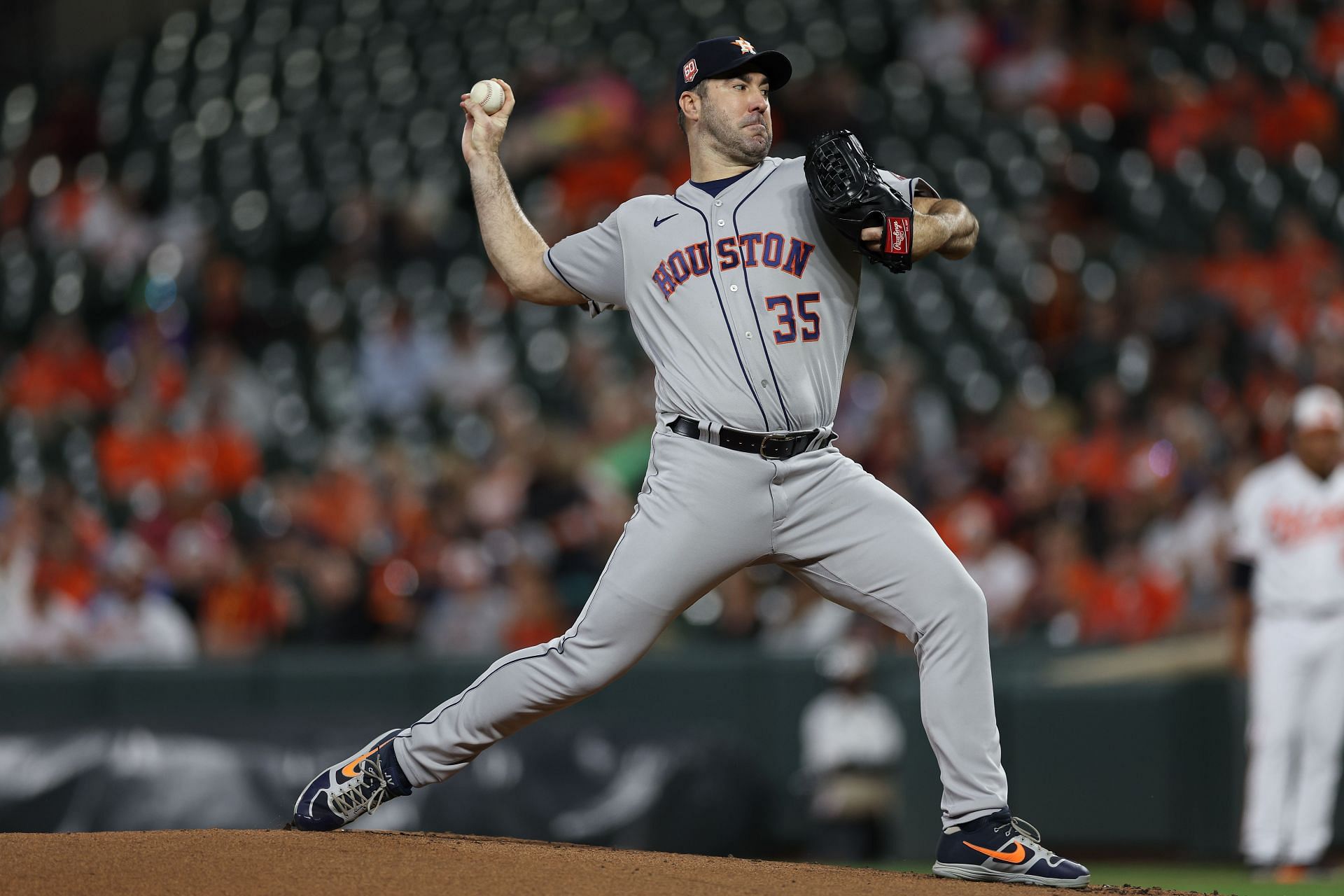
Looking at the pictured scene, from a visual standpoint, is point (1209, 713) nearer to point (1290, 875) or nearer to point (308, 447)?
point (1290, 875)

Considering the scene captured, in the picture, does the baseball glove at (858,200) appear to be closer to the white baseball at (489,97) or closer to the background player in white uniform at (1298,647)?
the white baseball at (489,97)

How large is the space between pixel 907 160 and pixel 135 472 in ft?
17.8

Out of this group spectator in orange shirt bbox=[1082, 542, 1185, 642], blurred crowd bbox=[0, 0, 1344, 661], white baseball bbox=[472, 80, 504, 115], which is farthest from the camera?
blurred crowd bbox=[0, 0, 1344, 661]

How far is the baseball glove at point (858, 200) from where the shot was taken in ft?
12.3

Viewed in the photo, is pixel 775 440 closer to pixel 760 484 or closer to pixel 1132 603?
pixel 760 484

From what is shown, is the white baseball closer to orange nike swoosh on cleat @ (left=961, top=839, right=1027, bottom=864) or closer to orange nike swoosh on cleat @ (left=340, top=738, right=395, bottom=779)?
orange nike swoosh on cleat @ (left=340, top=738, right=395, bottom=779)

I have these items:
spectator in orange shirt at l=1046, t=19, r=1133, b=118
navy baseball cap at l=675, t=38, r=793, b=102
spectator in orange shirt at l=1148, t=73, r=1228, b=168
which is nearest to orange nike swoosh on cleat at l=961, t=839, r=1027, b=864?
navy baseball cap at l=675, t=38, r=793, b=102

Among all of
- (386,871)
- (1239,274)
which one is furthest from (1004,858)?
(1239,274)

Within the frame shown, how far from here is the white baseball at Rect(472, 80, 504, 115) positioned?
429 cm

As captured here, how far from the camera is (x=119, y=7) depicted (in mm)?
18062

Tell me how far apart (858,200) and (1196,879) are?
408cm

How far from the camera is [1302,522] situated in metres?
6.99

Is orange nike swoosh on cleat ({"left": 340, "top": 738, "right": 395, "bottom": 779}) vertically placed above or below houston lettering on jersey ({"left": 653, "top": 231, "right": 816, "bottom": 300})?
below


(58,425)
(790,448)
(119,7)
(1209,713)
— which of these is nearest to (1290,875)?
(1209,713)
